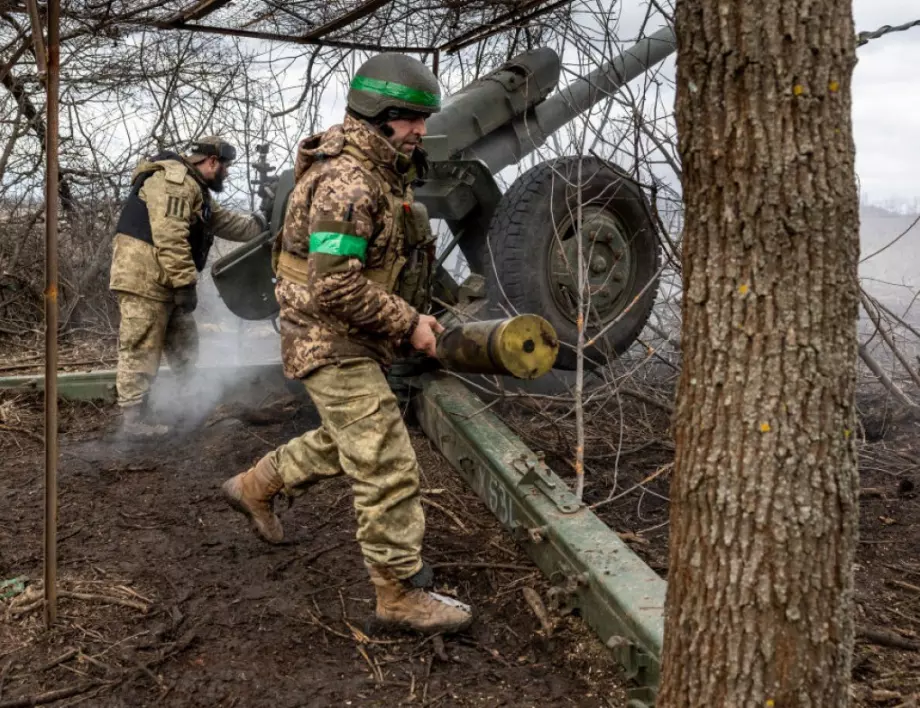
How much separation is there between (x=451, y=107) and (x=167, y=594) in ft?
10.7

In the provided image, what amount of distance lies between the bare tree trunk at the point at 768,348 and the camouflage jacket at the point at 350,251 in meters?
1.32

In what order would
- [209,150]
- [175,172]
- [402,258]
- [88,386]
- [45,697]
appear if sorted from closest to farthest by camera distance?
[45,697] → [402,258] → [175,172] → [209,150] → [88,386]

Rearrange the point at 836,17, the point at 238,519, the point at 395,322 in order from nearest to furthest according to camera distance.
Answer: the point at 836,17, the point at 395,322, the point at 238,519

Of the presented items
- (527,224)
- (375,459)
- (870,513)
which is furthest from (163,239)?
(870,513)

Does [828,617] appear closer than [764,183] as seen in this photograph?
No

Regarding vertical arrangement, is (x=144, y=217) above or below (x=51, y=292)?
above

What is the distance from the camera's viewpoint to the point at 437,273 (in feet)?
17.6

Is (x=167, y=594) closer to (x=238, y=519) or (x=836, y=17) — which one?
(x=238, y=519)

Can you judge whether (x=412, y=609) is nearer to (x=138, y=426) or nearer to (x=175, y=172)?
(x=138, y=426)

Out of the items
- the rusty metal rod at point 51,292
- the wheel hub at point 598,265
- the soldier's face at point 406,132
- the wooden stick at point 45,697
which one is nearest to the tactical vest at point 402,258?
the soldier's face at point 406,132

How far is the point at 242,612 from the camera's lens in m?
3.20

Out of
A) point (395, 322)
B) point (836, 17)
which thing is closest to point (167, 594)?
point (395, 322)

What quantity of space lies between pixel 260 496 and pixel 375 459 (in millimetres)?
761

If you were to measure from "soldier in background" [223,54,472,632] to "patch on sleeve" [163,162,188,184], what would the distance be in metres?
2.46
